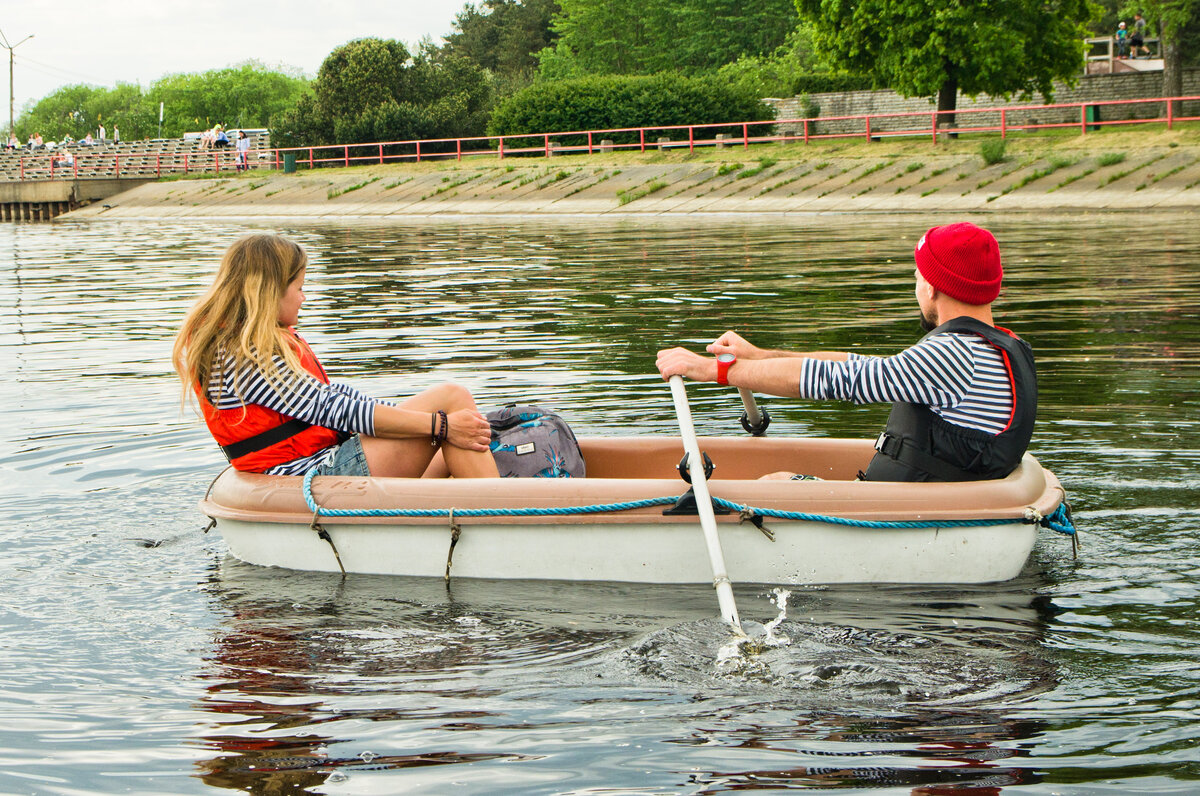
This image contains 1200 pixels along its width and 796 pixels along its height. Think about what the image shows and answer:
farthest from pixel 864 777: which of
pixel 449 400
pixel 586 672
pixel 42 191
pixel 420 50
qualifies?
pixel 420 50

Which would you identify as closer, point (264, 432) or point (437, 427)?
point (437, 427)

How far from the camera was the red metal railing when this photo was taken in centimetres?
3288

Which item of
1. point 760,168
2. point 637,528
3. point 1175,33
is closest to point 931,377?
point 637,528

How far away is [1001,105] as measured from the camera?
133 feet

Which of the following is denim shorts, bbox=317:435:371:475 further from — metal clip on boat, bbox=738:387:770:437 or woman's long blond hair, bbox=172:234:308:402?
metal clip on boat, bbox=738:387:770:437

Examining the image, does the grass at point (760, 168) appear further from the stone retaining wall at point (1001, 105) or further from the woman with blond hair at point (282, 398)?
the woman with blond hair at point (282, 398)

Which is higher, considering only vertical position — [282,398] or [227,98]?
[227,98]

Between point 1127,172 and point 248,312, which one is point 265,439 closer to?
point 248,312

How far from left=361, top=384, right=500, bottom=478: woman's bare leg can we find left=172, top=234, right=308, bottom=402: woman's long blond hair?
1.54ft

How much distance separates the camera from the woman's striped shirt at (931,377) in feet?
14.7

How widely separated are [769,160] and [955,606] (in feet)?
91.1

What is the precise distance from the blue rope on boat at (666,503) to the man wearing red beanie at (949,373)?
8.4 inches

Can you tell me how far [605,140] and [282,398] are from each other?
36.1 m

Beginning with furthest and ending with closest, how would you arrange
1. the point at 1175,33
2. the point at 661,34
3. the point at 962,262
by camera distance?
1. the point at 661,34
2. the point at 1175,33
3. the point at 962,262
